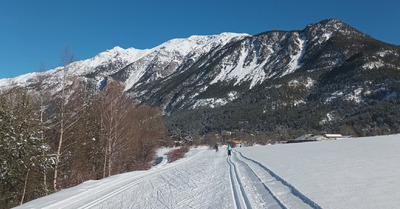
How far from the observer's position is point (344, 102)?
16050 centimetres

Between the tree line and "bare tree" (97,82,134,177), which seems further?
"bare tree" (97,82,134,177)

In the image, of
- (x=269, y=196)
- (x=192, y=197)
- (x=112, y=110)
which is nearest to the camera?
(x=269, y=196)

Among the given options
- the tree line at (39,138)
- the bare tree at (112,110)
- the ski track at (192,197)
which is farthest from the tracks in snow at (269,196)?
the bare tree at (112,110)

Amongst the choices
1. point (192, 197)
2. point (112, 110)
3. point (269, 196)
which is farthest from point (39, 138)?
point (269, 196)

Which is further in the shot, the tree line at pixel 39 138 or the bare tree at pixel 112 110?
the bare tree at pixel 112 110

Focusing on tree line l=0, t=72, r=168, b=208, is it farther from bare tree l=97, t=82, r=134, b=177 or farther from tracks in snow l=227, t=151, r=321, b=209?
tracks in snow l=227, t=151, r=321, b=209

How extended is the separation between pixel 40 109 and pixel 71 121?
1.86 metres

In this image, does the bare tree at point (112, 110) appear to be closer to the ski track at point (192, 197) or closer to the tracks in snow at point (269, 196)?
the ski track at point (192, 197)

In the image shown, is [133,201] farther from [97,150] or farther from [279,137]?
[279,137]

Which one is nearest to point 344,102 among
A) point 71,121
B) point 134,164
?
point 134,164

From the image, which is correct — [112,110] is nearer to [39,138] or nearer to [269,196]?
[39,138]

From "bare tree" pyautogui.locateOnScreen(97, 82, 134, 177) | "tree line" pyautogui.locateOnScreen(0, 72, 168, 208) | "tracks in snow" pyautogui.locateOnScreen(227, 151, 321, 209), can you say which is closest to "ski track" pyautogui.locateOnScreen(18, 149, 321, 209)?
"tracks in snow" pyautogui.locateOnScreen(227, 151, 321, 209)

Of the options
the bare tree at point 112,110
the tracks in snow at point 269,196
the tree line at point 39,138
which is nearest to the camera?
the tracks in snow at point 269,196

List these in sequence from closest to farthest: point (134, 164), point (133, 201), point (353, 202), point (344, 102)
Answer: point (353, 202) → point (133, 201) → point (134, 164) → point (344, 102)
